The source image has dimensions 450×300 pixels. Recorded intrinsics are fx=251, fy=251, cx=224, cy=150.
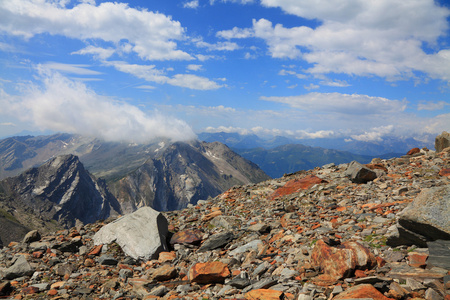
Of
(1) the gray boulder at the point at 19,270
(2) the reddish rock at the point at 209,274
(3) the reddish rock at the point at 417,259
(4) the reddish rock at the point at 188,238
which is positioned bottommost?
(1) the gray boulder at the point at 19,270

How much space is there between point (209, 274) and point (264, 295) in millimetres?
3333

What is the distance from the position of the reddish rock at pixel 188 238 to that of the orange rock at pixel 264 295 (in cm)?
890

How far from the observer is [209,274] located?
10984 mm

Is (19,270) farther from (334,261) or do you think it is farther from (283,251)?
(334,261)

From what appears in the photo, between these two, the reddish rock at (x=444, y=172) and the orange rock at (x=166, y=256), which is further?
the reddish rock at (x=444, y=172)

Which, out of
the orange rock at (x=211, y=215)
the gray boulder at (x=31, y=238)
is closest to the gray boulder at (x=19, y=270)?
the gray boulder at (x=31, y=238)

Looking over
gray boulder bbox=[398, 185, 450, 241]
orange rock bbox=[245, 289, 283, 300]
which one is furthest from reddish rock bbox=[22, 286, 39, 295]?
gray boulder bbox=[398, 185, 450, 241]

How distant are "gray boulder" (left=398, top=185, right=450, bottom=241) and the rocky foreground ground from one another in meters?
0.03

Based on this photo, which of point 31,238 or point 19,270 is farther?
point 31,238

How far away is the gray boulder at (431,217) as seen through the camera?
29.1 ft

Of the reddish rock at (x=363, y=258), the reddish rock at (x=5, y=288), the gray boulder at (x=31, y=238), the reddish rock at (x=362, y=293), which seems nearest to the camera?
the reddish rock at (x=362, y=293)

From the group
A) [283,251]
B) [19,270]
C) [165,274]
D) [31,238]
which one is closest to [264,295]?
[283,251]

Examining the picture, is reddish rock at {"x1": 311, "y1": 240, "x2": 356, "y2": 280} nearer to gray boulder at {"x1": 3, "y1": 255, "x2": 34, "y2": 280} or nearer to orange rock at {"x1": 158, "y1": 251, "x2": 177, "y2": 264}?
orange rock at {"x1": 158, "y1": 251, "x2": 177, "y2": 264}

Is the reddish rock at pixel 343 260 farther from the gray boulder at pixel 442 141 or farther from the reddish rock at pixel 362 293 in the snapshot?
the gray boulder at pixel 442 141
